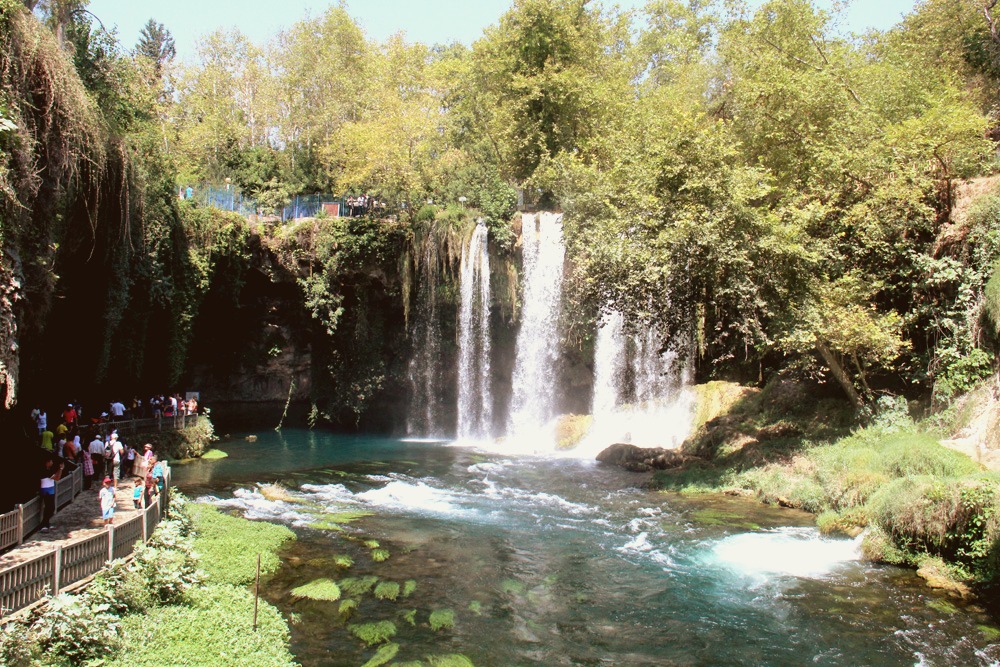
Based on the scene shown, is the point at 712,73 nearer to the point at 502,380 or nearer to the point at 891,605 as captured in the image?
the point at 502,380

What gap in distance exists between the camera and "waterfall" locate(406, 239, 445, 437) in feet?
122

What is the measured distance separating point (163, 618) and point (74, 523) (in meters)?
4.89

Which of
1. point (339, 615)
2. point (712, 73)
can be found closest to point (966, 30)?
point (712, 73)

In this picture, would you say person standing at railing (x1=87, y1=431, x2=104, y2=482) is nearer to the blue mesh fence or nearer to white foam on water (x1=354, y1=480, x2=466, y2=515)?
white foam on water (x1=354, y1=480, x2=466, y2=515)

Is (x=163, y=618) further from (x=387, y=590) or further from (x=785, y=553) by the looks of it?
(x=785, y=553)

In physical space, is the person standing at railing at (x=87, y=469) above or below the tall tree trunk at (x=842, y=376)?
below

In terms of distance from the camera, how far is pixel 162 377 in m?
32.0

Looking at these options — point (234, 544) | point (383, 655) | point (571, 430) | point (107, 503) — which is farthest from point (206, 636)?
point (571, 430)

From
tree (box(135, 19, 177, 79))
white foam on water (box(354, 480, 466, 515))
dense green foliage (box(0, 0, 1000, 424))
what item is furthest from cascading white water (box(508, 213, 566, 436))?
tree (box(135, 19, 177, 79))

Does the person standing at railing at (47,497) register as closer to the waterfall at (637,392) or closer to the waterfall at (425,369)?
the waterfall at (637,392)

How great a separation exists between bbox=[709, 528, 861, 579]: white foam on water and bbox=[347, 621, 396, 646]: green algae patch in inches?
275

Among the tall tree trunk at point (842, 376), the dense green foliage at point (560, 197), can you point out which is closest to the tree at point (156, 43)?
the dense green foliage at point (560, 197)

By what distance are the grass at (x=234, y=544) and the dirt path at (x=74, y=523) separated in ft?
4.92

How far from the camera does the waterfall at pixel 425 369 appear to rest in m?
37.1
